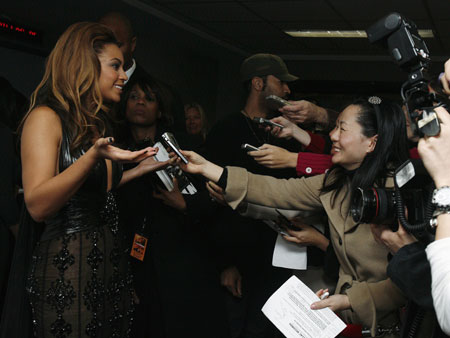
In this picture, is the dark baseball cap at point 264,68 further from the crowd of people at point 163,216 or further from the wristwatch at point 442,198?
the wristwatch at point 442,198

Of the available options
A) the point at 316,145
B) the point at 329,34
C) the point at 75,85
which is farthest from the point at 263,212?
the point at 329,34

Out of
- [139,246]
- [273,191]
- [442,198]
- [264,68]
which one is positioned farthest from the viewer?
[264,68]

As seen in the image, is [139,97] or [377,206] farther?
[139,97]

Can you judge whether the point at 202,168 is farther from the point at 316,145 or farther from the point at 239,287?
the point at 239,287

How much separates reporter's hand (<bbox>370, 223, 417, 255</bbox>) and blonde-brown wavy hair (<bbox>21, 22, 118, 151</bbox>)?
0.93 metres

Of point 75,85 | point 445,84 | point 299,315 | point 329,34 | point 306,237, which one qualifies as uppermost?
point 329,34

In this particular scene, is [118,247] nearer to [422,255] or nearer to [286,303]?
[286,303]

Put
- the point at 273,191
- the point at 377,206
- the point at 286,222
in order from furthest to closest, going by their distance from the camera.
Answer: the point at 286,222 → the point at 273,191 → the point at 377,206

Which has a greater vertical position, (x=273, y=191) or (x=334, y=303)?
(x=273, y=191)

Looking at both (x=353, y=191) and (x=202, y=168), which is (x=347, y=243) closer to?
(x=353, y=191)

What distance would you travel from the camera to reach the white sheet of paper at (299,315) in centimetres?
145

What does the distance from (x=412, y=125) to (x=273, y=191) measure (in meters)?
0.86

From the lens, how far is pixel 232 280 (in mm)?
2682

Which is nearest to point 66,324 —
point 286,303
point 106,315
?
point 106,315
